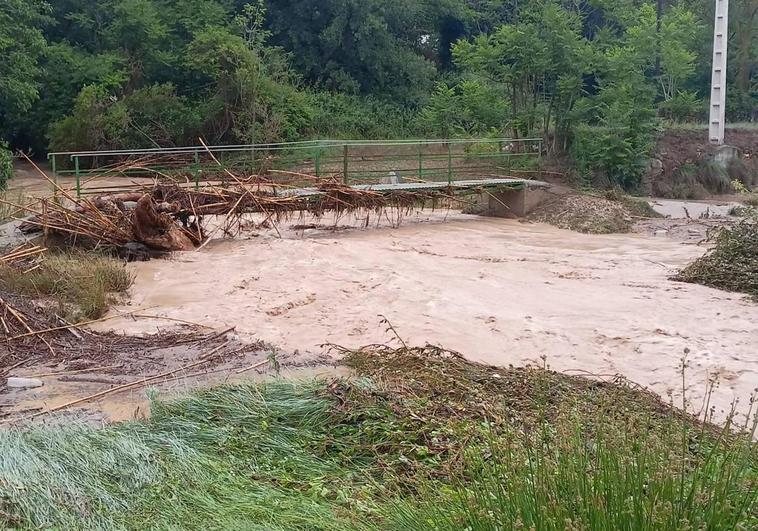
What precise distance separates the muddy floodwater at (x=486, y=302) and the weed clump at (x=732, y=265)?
318 millimetres

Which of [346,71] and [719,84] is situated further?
[346,71]

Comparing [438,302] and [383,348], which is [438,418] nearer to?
[383,348]

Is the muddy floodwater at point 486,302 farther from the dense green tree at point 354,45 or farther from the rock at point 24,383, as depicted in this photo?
the dense green tree at point 354,45

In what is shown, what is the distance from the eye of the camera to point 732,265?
1148 centimetres

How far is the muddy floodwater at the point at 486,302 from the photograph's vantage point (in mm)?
8039

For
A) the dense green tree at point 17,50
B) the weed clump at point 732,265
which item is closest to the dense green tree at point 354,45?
the dense green tree at point 17,50

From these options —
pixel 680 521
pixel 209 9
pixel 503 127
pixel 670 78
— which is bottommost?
pixel 680 521

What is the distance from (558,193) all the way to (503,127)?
19.5 ft

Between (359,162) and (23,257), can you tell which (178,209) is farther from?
(359,162)

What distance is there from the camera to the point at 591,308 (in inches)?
397

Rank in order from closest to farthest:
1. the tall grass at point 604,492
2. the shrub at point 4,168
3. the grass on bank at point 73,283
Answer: the tall grass at point 604,492, the grass on bank at point 73,283, the shrub at point 4,168

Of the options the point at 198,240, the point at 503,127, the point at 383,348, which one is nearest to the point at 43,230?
the point at 198,240

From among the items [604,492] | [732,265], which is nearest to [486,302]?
[732,265]

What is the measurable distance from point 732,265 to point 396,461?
27.3 feet
